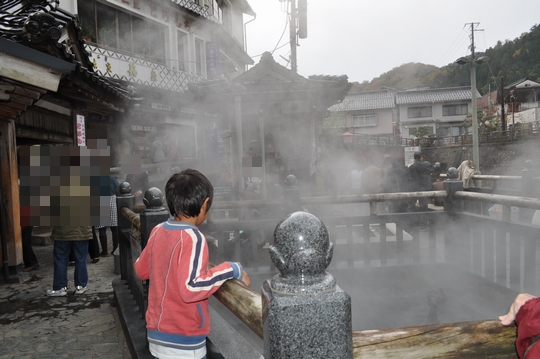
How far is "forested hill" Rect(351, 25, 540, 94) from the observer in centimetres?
5338

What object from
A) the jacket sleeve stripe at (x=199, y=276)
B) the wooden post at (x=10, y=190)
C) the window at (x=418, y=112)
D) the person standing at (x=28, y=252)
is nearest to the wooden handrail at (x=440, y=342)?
the jacket sleeve stripe at (x=199, y=276)

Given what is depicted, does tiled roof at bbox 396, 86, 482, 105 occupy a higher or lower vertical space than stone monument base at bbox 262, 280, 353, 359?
higher

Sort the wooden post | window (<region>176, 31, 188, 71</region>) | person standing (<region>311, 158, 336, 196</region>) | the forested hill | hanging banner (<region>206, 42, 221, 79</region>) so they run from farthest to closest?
the forested hill
hanging banner (<region>206, 42, 221, 79</region>)
window (<region>176, 31, 188, 71</region>)
person standing (<region>311, 158, 336, 196</region>)
the wooden post

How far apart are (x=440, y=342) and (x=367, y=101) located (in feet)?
169

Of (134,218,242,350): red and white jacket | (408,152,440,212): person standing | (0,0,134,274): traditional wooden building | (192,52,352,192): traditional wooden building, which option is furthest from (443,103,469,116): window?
(134,218,242,350): red and white jacket

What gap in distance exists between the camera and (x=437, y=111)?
4703 cm

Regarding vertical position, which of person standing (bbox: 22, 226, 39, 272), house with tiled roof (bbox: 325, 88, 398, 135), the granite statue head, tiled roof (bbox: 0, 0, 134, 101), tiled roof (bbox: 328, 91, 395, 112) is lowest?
person standing (bbox: 22, 226, 39, 272)

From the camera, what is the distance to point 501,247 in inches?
186

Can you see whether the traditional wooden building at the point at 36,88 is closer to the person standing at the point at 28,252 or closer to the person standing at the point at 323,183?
the person standing at the point at 28,252

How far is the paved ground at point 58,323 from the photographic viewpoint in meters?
3.89

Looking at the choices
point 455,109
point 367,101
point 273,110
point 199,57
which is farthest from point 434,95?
point 273,110

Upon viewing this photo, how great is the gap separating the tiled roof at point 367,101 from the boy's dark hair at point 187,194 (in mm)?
46677

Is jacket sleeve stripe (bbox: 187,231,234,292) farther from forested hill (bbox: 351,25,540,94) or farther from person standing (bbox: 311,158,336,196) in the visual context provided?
forested hill (bbox: 351,25,540,94)

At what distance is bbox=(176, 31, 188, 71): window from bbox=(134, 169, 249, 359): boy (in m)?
17.1
